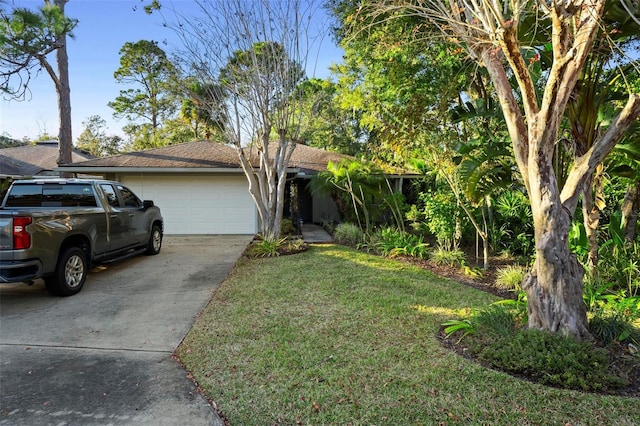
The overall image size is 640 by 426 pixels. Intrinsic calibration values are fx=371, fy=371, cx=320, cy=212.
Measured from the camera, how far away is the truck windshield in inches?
255

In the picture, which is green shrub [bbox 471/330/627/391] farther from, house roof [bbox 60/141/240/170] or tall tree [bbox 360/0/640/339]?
house roof [bbox 60/141/240/170]

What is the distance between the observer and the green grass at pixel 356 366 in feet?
8.95

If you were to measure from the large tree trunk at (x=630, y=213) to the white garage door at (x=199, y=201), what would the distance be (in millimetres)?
9753

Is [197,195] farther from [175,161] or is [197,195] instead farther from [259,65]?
[259,65]

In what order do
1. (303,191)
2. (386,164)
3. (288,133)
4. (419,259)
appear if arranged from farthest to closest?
(303,191) → (288,133) → (386,164) → (419,259)

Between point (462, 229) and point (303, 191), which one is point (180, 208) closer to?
point (303, 191)

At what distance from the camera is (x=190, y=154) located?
13.2 m

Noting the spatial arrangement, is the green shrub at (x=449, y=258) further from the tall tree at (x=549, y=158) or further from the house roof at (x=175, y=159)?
the house roof at (x=175, y=159)

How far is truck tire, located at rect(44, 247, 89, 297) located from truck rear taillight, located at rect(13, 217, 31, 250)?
72 centimetres

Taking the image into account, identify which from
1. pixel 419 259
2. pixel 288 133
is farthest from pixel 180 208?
pixel 419 259

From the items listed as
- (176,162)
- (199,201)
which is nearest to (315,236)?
(199,201)

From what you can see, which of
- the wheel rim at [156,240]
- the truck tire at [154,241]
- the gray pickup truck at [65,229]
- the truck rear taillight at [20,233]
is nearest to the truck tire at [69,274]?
the gray pickup truck at [65,229]

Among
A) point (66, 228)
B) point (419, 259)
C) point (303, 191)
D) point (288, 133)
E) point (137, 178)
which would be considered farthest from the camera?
point (303, 191)

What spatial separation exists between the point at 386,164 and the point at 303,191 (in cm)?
773
